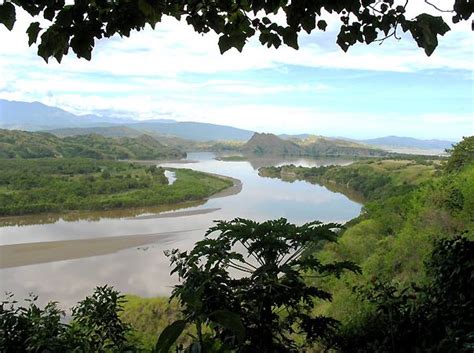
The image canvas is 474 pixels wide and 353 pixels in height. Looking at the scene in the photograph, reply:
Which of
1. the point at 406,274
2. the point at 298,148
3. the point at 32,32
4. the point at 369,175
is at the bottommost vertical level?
the point at 369,175

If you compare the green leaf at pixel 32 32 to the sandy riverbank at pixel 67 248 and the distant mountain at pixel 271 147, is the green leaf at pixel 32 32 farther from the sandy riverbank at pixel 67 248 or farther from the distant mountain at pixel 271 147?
the distant mountain at pixel 271 147

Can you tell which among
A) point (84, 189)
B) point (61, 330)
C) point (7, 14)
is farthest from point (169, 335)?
point (84, 189)

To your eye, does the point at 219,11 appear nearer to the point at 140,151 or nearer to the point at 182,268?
the point at 182,268

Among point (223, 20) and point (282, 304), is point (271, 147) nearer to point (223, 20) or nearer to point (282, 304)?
point (282, 304)

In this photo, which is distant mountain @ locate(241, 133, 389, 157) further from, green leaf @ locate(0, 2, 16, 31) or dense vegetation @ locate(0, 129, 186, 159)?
green leaf @ locate(0, 2, 16, 31)

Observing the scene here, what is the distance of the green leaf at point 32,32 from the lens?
5.32 feet

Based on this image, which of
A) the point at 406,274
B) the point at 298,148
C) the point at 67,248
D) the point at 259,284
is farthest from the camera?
the point at 298,148

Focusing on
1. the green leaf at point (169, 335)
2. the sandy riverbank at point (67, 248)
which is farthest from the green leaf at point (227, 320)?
the sandy riverbank at point (67, 248)

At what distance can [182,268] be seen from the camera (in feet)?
9.54

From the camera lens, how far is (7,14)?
1.52 metres

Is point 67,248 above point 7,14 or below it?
below

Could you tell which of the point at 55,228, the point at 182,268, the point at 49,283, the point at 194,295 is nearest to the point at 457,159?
the point at 182,268

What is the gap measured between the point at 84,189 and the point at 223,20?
157 feet

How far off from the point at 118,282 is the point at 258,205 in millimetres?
20446
